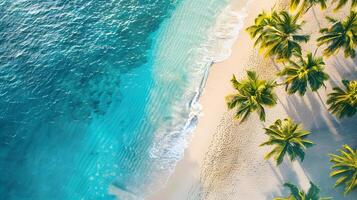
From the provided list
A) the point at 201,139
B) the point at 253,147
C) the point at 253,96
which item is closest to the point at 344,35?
the point at 253,96

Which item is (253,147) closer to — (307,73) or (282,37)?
(307,73)

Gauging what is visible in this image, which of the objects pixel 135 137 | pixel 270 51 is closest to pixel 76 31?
pixel 135 137

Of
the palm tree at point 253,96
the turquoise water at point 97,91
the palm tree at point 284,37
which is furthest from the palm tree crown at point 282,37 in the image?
the turquoise water at point 97,91

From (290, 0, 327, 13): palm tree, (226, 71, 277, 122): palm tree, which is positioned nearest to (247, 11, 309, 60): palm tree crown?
(290, 0, 327, 13): palm tree

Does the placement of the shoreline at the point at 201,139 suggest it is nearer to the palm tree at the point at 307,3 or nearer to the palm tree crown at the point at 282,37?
the palm tree crown at the point at 282,37

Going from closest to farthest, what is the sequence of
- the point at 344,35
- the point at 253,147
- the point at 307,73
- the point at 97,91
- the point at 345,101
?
1. the point at 345,101
2. the point at 307,73
3. the point at 344,35
4. the point at 253,147
5. the point at 97,91

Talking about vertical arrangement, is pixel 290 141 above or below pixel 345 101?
below
